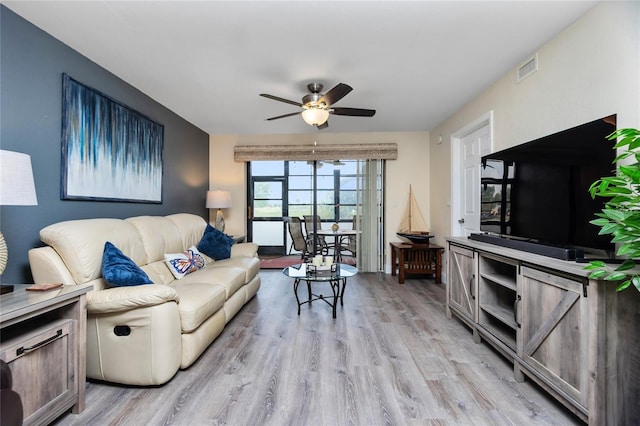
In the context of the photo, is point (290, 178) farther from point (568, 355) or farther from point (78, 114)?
point (568, 355)

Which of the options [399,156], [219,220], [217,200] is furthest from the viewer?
[399,156]

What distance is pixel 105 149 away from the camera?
265cm

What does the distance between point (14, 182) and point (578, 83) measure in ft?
11.2

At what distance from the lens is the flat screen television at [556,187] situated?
1.60m

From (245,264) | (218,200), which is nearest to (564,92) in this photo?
(245,264)

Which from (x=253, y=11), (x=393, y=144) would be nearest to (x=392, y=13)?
(x=253, y=11)

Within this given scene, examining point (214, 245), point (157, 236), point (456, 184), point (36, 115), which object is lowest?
point (214, 245)

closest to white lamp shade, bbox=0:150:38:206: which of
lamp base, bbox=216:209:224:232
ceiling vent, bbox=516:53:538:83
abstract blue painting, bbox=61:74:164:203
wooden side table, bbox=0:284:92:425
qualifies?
wooden side table, bbox=0:284:92:425

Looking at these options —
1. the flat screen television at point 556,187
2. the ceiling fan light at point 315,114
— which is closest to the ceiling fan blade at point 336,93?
the ceiling fan light at point 315,114

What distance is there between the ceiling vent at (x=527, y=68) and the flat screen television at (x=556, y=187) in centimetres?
75

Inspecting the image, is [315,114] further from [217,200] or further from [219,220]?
[219,220]

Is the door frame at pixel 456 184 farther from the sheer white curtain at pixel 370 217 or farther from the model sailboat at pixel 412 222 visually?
the sheer white curtain at pixel 370 217

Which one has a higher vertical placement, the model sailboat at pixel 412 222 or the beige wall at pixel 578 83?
the beige wall at pixel 578 83

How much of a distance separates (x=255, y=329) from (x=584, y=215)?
2.56m
